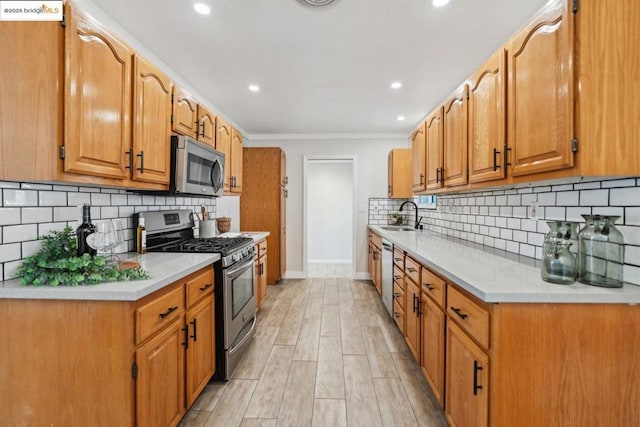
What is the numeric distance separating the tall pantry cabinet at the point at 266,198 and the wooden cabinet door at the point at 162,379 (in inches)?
114

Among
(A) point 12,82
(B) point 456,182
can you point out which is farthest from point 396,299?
(A) point 12,82

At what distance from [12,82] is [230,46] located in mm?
1474

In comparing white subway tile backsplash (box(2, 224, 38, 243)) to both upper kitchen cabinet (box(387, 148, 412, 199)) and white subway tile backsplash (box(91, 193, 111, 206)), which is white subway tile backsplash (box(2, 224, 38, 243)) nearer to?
white subway tile backsplash (box(91, 193, 111, 206))

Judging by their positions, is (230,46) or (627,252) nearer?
(627,252)

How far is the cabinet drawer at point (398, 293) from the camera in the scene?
256 centimetres

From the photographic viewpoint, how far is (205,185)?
7.86ft

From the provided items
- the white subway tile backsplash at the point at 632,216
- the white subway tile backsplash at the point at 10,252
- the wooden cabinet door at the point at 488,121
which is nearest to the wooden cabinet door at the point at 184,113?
the white subway tile backsplash at the point at 10,252

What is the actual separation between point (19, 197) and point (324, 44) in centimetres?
216

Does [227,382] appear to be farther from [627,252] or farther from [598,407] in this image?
[627,252]

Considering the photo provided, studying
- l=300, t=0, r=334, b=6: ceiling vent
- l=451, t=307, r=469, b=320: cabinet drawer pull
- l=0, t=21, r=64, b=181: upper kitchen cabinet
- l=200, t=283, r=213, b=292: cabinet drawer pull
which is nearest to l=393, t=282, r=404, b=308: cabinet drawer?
l=451, t=307, r=469, b=320: cabinet drawer pull

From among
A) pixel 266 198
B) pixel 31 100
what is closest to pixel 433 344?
pixel 31 100

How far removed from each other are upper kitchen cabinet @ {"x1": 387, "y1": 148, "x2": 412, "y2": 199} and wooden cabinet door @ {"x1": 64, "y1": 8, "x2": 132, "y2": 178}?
3.71 m

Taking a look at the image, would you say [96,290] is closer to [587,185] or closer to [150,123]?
[150,123]

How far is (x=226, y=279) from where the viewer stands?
204cm
